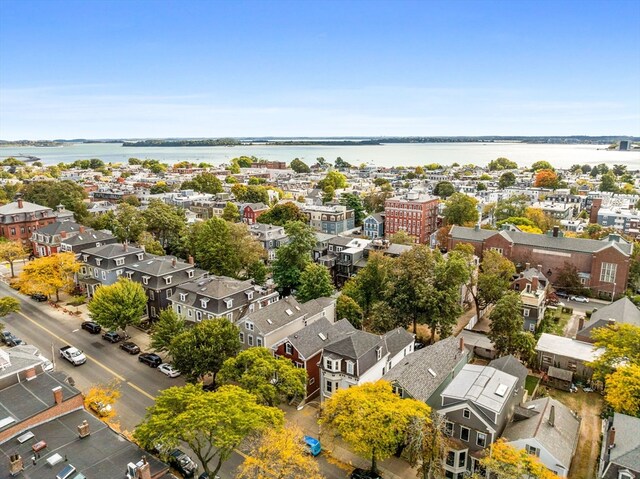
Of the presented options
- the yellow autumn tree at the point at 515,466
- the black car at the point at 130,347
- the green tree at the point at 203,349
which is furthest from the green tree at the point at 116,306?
the yellow autumn tree at the point at 515,466

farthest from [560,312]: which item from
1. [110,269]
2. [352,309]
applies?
[110,269]

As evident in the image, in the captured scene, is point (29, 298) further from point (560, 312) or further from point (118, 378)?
point (560, 312)

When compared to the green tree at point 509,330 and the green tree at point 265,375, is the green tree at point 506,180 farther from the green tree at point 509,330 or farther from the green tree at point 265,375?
the green tree at point 265,375

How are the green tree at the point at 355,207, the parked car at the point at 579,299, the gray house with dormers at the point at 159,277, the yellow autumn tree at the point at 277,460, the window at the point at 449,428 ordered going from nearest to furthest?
1. the yellow autumn tree at the point at 277,460
2. the window at the point at 449,428
3. the gray house with dormers at the point at 159,277
4. the parked car at the point at 579,299
5. the green tree at the point at 355,207

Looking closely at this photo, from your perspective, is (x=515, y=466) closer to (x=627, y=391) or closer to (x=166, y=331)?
(x=627, y=391)

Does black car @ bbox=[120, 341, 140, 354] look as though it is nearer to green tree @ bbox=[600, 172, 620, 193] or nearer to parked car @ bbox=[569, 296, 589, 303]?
parked car @ bbox=[569, 296, 589, 303]

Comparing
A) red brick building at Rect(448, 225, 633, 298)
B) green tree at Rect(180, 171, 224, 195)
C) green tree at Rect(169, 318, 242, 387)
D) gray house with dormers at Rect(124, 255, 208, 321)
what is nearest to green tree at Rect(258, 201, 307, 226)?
red brick building at Rect(448, 225, 633, 298)
